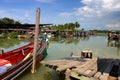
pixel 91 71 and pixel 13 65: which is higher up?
pixel 91 71

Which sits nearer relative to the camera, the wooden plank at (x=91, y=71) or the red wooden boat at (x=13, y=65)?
the wooden plank at (x=91, y=71)

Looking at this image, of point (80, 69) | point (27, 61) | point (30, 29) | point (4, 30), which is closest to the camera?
point (80, 69)

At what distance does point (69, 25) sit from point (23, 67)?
60630mm

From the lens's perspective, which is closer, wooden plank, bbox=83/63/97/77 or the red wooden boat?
wooden plank, bbox=83/63/97/77

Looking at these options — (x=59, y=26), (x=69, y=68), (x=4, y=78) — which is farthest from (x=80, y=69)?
(x=59, y=26)

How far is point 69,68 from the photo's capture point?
25.7 ft

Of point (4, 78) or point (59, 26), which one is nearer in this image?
point (4, 78)

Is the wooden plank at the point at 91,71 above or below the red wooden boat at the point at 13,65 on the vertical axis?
above

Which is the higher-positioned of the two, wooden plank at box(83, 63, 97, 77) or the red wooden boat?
wooden plank at box(83, 63, 97, 77)

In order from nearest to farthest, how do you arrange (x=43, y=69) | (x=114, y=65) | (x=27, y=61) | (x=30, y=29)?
(x=114, y=65)
(x=27, y=61)
(x=43, y=69)
(x=30, y=29)

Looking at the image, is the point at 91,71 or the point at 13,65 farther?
the point at 13,65

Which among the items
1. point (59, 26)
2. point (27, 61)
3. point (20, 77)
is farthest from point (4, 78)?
point (59, 26)

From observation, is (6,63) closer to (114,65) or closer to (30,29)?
(114,65)

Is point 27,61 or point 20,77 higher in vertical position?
point 27,61
